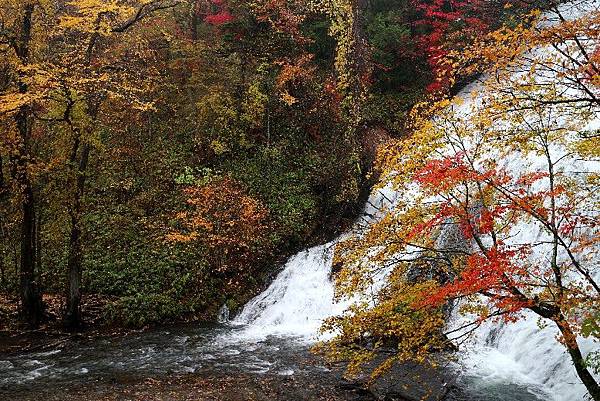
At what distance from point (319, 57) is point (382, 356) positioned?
16.0m

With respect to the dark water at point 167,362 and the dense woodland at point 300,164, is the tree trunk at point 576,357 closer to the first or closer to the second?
the dense woodland at point 300,164

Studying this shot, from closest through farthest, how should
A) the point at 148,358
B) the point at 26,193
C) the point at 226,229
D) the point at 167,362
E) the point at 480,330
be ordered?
the point at 167,362, the point at 148,358, the point at 480,330, the point at 26,193, the point at 226,229

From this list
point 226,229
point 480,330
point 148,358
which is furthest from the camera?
point 226,229

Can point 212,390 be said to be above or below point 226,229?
below

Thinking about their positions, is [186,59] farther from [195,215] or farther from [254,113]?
[195,215]

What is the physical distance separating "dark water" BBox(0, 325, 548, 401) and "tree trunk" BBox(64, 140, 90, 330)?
87cm

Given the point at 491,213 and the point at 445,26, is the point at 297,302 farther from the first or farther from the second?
the point at 445,26

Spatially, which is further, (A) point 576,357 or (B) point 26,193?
(B) point 26,193

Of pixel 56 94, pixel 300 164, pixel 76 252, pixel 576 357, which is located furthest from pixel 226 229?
pixel 576 357

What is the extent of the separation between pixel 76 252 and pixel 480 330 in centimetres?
932

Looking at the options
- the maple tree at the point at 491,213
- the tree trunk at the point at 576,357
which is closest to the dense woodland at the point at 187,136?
the maple tree at the point at 491,213

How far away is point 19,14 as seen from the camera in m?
10.6

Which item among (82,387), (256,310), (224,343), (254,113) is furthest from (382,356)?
(254,113)

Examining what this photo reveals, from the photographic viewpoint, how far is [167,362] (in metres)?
10.0
